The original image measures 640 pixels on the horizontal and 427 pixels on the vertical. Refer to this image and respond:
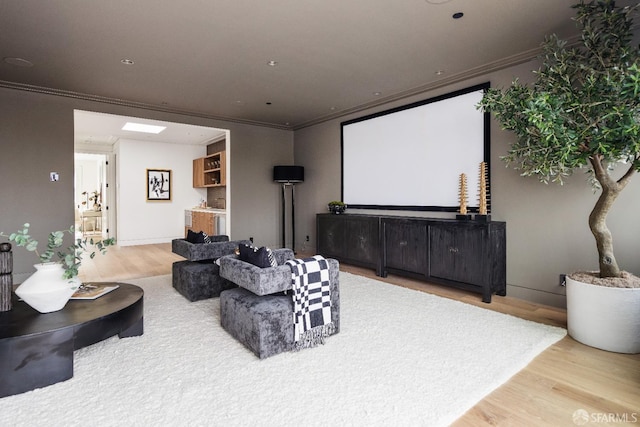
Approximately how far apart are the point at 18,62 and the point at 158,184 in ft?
17.1

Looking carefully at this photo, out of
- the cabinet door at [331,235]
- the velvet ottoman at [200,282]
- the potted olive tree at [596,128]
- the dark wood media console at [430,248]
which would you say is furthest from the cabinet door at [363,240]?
the potted olive tree at [596,128]

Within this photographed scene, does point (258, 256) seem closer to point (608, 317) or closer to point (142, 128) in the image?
point (608, 317)

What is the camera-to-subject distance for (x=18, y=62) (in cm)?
392

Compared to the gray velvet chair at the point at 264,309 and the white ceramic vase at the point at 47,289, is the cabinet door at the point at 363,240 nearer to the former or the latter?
the gray velvet chair at the point at 264,309

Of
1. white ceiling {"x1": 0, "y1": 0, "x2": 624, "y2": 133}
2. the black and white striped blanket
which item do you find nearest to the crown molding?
white ceiling {"x1": 0, "y1": 0, "x2": 624, "y2": 133}

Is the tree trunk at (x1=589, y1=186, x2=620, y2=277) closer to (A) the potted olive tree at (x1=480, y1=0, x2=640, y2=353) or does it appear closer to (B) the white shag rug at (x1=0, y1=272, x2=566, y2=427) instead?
(A) the potted olive tree at (x1=480, y1=0, x2=640, y2=353)

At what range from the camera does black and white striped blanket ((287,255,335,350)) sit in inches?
98.7

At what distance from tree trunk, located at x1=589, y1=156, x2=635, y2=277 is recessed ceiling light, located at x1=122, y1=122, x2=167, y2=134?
7272 mm

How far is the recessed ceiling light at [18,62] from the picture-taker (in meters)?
3.83

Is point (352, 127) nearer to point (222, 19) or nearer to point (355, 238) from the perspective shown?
point (355, 238)

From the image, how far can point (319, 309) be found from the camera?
261 centimetres

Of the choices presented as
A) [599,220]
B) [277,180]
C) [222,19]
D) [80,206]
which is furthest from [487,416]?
[80,206]

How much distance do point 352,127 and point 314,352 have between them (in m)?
4.47

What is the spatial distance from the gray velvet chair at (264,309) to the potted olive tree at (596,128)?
195cm
